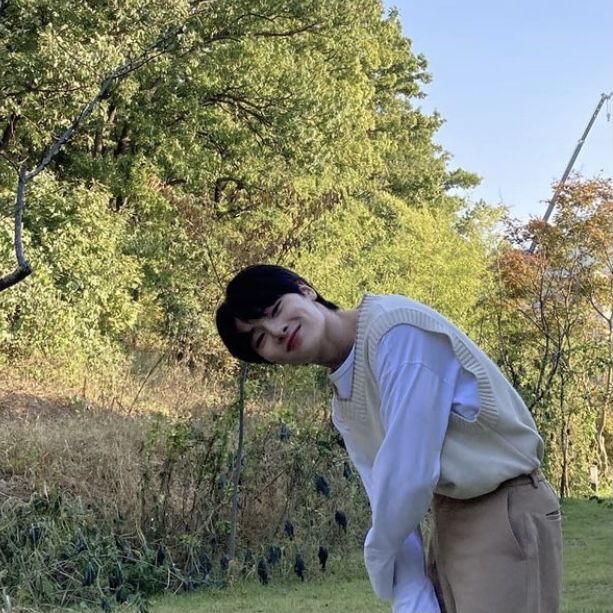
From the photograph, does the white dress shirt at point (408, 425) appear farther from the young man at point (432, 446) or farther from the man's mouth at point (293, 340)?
the man's mouth at point (293, 340)

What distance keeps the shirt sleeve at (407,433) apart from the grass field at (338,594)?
8.74 ft

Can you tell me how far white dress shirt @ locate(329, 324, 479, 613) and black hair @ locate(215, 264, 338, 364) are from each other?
215mm

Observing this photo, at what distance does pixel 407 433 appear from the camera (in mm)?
1186

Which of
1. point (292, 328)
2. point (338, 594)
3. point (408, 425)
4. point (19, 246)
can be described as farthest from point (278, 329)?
point (338, 594)

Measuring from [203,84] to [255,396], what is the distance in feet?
22.6

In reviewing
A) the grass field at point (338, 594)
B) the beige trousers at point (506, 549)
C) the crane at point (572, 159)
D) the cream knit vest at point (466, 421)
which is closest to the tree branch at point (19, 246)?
the grass field at point (338, 594)

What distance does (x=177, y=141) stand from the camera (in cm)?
1184

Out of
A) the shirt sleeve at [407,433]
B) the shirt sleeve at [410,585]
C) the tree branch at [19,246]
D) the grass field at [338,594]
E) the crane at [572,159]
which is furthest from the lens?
the crane at [572,159]

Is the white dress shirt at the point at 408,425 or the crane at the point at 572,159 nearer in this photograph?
the white dress shirt at the point at 408,425

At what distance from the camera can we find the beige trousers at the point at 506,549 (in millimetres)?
1237

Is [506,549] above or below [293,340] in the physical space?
below

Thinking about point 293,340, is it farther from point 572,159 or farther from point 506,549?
point 572,159

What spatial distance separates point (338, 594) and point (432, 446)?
3.25m

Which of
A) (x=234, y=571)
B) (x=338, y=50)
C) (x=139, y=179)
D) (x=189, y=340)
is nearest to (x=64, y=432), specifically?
(x=234, y=571)
